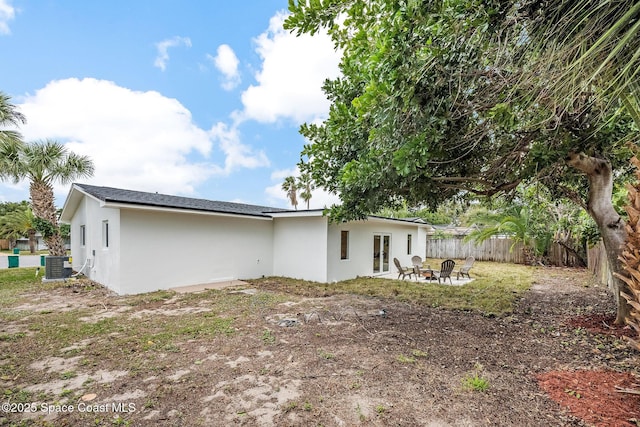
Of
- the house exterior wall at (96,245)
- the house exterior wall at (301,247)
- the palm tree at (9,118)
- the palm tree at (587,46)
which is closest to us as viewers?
the palm tree at (587,46)

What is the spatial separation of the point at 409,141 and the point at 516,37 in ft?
5.11

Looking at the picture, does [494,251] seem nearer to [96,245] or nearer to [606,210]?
[606,210]

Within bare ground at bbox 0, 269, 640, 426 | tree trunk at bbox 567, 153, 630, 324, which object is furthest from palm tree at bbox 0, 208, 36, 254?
tree trunk at bbox 567, 153, 630, 324

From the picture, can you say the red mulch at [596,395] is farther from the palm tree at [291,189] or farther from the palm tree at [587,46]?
the palm tree at [291,189]

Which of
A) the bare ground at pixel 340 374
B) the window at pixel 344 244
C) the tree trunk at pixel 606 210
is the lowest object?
the bare ground at pixel 340 374

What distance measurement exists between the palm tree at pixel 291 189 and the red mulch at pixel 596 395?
1326 inches

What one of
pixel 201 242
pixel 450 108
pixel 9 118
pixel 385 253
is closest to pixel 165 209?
pixel 201 242

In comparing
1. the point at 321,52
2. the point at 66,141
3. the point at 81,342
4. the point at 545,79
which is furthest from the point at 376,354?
the point at 66,141

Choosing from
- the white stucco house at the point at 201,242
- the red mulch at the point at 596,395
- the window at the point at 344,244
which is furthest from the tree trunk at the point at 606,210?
the window at the point at 344,244

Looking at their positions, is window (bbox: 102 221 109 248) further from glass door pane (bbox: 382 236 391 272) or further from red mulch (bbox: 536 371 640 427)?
red mulch (bbox: 536 371 640 427)

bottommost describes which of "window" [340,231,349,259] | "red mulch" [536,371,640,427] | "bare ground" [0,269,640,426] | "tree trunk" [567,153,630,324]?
"bare ground" [0,269,640,426]

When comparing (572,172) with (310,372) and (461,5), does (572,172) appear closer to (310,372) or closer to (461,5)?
(461,5)

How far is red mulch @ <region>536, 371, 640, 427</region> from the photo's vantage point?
281 centimetres

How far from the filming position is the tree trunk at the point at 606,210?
17.7ft
